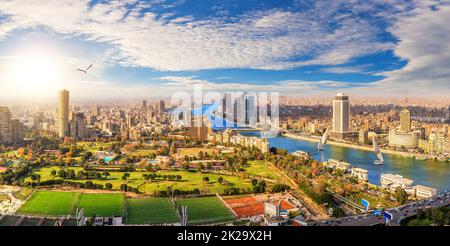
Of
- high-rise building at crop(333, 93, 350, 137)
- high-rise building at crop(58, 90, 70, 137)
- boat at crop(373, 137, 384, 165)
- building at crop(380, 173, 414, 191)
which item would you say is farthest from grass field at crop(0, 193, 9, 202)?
boat at crop(373, 137, 384, 165)

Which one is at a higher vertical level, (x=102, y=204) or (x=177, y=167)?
(x=177, y=167)

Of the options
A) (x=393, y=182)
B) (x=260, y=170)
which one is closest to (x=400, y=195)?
(x=393, y=182)

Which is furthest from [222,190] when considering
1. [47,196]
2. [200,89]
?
[47,196]

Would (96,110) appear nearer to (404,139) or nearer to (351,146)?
(351,146)

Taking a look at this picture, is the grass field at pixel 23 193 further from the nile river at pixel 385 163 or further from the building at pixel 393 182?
the building at pixel 393 182

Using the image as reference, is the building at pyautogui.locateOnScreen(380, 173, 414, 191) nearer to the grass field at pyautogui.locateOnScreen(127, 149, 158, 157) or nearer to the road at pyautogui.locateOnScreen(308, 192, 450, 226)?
the road at pyautogui.locateOnScreen(308, 192, 450, 226)

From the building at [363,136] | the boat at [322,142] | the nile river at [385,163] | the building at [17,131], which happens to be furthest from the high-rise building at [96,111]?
the building at [363,136]
